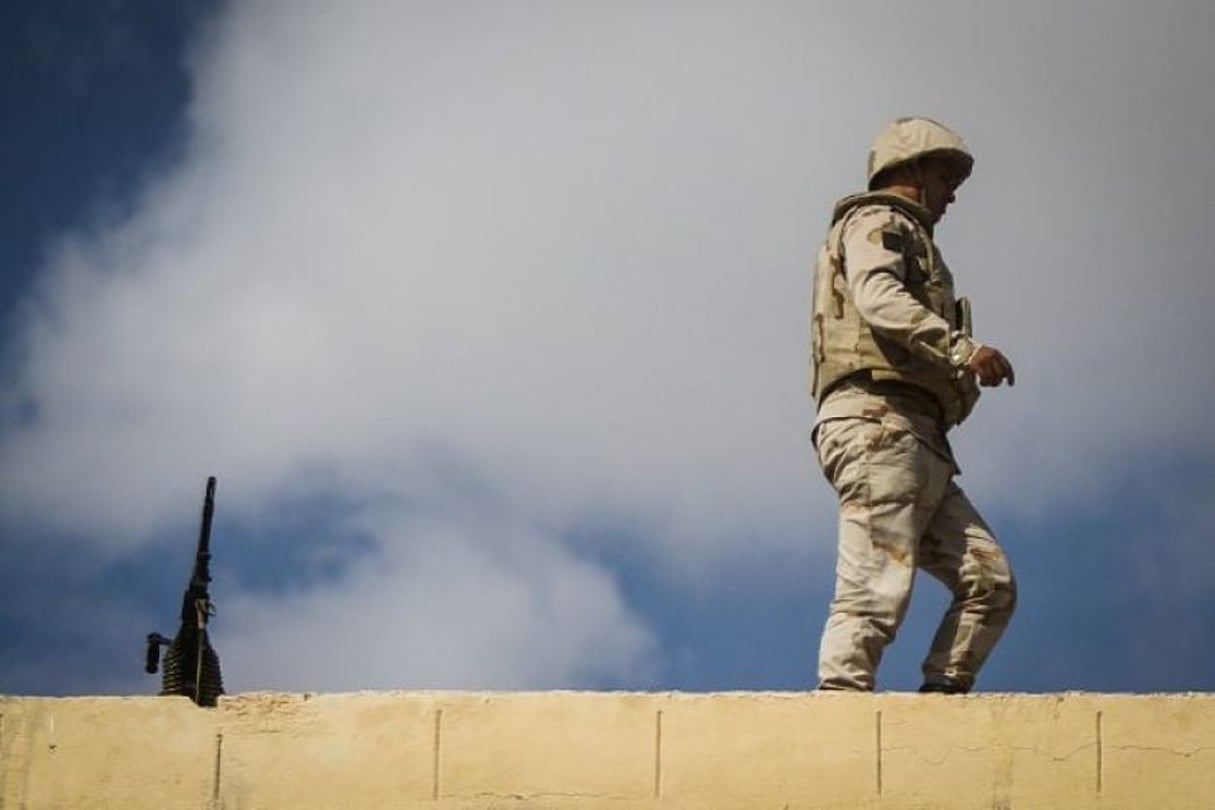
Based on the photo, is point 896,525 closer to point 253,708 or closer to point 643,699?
point 643,699

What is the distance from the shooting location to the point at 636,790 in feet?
28.6

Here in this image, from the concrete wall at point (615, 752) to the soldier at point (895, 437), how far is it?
457 mm

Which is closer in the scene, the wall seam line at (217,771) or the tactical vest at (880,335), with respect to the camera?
the wall seam line at (217,771)

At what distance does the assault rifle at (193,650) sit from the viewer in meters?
11.9

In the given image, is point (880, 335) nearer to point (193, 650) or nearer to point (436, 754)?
point (436, 754)

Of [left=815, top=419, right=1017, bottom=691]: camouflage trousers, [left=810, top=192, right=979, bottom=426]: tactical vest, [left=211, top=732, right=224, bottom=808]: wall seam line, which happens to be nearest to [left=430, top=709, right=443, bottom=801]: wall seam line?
[left=211, top=732, right=224, bottom=808]: wall seam line

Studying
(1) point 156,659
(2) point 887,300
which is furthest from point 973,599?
(1) point 156,659

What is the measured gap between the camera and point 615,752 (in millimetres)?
8727

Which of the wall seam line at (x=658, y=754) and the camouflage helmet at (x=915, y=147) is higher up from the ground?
the camouflage helmet at (x=915, y=147)

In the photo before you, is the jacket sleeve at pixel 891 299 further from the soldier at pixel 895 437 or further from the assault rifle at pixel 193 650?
the assault rifle at pixel 193 650

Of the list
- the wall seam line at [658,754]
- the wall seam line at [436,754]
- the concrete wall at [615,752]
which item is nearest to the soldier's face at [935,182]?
the concrete wall at [615,752]

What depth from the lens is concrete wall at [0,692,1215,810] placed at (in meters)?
8.69

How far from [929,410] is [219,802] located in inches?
113

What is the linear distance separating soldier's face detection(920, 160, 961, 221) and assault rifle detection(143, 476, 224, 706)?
363 cm
